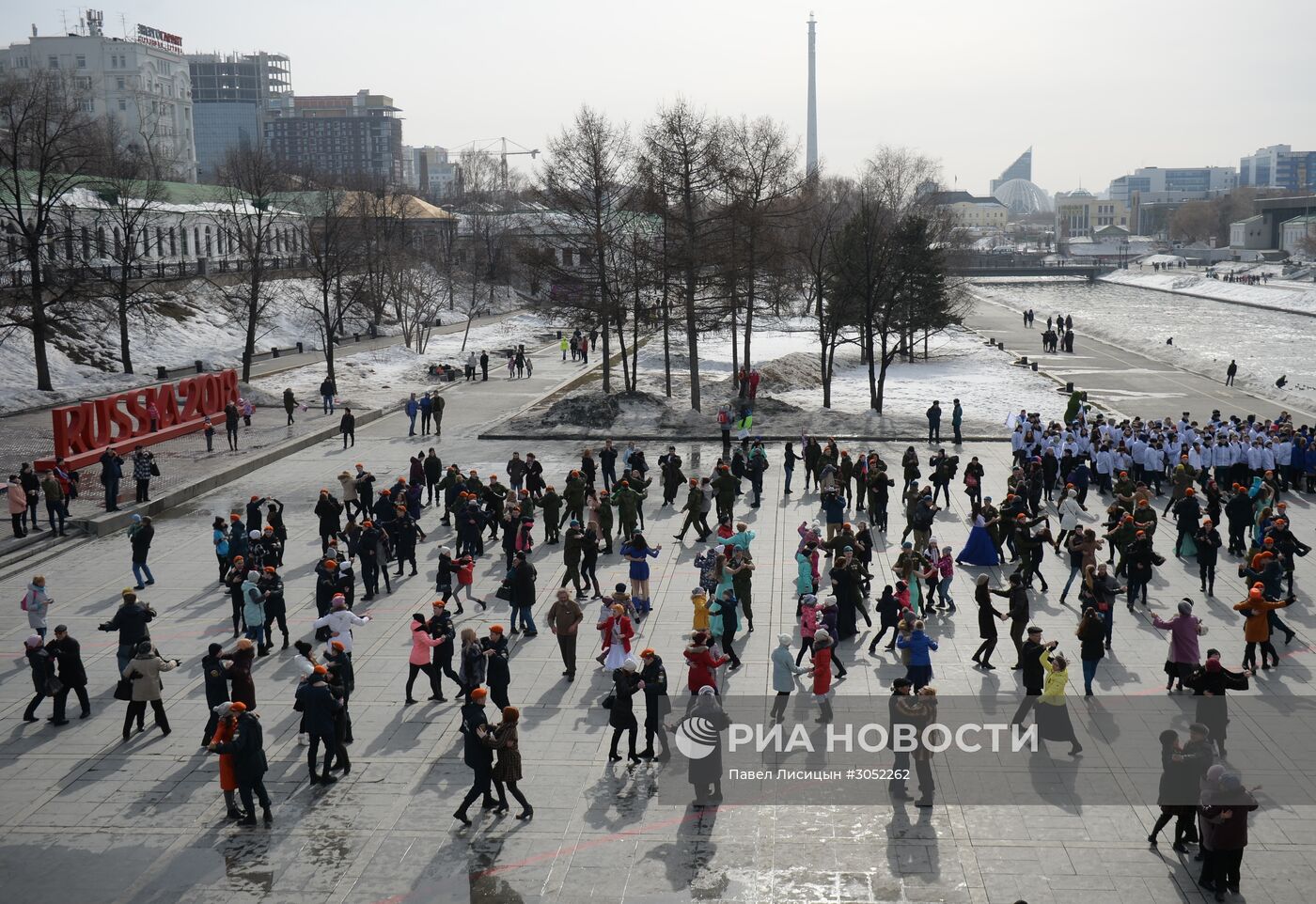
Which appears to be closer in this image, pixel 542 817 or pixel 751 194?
pixel 542 817

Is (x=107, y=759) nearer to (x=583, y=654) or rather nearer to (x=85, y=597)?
(x=583, y=654)

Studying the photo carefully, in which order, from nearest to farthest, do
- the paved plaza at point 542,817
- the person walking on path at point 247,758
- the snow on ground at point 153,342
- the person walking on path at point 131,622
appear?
the paved plaza at point 542,817
the person walking on path at point 247,758
the person walking on path at point 131,622
the snow on ground at point 153,342

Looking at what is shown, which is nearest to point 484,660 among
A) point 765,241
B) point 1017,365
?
point 765,241

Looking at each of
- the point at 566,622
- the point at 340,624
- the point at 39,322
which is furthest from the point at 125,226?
the point at 566,622

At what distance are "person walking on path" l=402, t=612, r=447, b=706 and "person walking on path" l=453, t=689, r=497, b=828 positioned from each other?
9.10 ft

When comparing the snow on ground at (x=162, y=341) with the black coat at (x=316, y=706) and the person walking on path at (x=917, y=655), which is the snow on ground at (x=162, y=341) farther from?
the person walking on path at (x=917, y=655)

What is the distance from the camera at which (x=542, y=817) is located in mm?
10500

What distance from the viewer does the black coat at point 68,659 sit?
1270cm

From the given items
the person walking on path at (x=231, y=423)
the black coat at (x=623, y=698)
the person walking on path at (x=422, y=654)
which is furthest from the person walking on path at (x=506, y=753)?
the person walking on path at (x=231, y=423)

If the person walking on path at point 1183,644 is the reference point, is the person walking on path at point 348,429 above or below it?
above

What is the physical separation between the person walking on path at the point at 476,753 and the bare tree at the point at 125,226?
35937mm

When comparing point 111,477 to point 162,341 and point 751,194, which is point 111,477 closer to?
point 751,194

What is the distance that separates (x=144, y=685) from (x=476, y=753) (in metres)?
4.46

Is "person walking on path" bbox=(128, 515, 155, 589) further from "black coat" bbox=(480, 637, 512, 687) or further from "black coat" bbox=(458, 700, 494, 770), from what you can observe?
"black coat" bbox=(458, 700, 494, 770)
